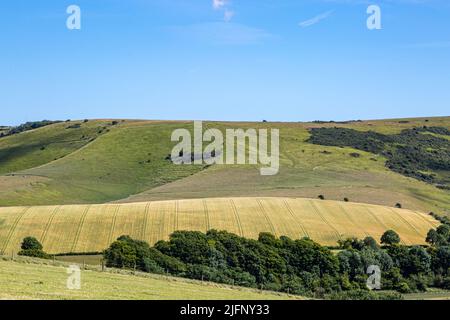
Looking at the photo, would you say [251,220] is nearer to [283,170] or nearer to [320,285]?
[320,285]

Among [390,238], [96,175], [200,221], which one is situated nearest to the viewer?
[390,238]

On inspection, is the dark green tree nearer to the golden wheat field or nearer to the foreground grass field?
the golden wheat field

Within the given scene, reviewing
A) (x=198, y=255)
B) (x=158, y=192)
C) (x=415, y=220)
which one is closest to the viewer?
(x=198, y=255)

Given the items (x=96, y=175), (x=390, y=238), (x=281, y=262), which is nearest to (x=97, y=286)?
(x=281, y=262)

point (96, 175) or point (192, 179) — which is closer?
point (192, 179)

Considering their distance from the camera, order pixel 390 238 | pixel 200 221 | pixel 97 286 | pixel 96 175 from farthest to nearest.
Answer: pixel 96 175 → pixel 200 221 → pixel 390 238 → pixel 97 286

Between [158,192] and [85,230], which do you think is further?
[158,192]

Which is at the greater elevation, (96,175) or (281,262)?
(96,175)

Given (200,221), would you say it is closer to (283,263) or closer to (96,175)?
(283,263)
